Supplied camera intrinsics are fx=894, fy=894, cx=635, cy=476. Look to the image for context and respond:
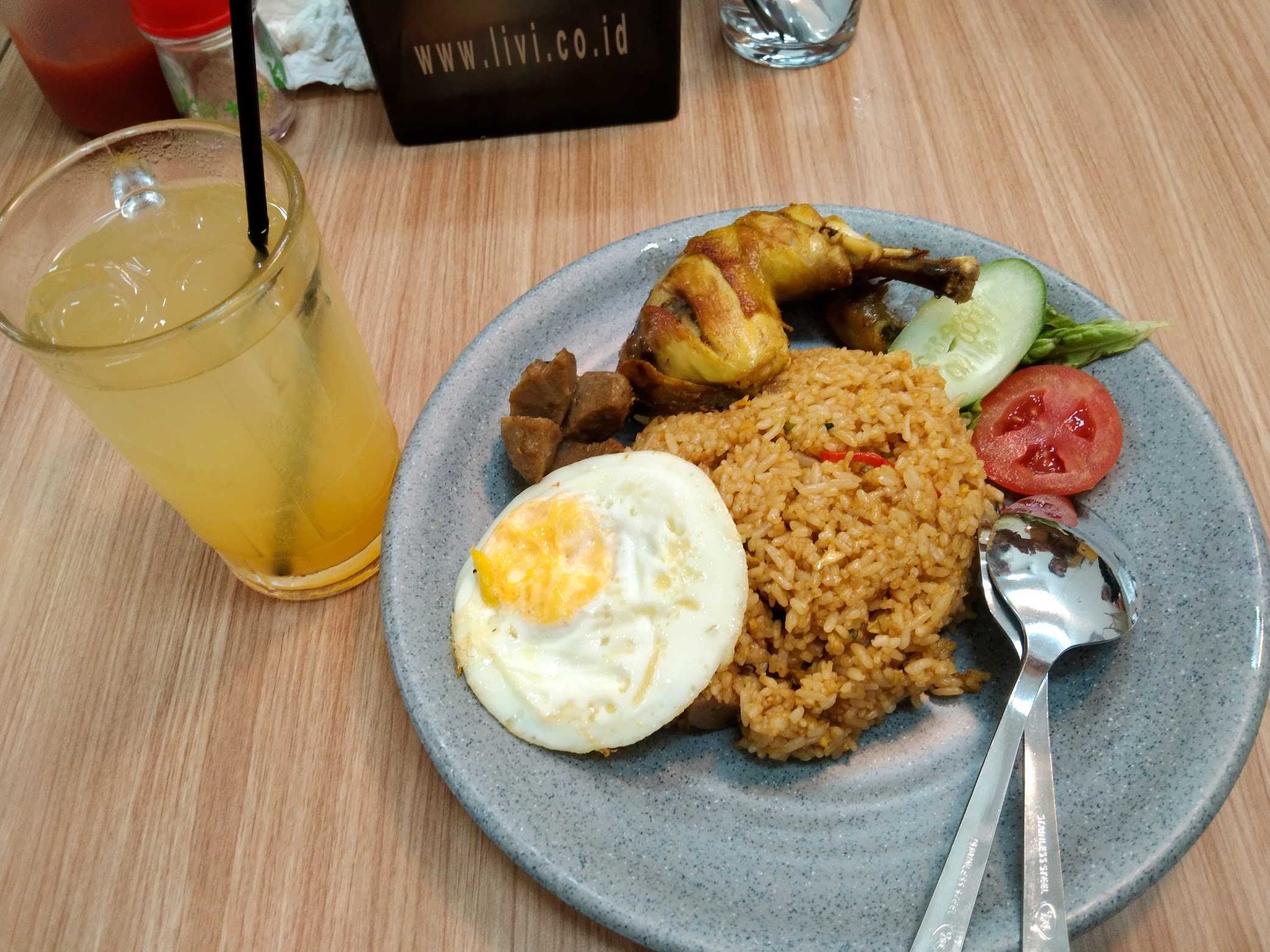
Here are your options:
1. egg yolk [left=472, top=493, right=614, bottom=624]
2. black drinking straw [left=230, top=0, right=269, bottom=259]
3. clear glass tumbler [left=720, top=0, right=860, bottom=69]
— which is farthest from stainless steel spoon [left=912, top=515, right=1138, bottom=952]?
clear glass tumbler [left=720, top=0, right=860, bottom=69]

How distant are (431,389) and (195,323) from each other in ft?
2.84

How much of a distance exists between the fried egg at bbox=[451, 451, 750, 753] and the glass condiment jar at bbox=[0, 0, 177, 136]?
6.45ft

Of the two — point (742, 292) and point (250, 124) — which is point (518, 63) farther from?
point (250, 124)

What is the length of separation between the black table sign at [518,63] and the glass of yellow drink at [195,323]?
3.27 feet

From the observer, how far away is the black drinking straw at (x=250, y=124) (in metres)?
1.17

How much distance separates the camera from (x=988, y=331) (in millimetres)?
1853

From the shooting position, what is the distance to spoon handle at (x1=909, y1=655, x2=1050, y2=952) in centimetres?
120

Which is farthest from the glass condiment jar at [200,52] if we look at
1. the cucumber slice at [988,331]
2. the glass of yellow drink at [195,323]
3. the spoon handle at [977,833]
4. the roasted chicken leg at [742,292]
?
the spoon handle at [977,833]

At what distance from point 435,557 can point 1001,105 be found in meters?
2.13

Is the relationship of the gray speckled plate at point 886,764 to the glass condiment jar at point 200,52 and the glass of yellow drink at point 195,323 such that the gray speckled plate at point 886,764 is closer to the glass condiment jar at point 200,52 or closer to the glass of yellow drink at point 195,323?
the glass of yellow drink at point 195,323

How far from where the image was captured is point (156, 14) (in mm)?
2340

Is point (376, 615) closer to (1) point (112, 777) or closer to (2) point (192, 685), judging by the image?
(2) point (192, 685)

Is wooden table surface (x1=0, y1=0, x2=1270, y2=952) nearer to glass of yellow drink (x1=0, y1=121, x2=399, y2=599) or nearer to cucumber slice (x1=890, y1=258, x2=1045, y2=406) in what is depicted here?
glass of yellow drink (x1=0, y1=121, x2=399, y2=599)

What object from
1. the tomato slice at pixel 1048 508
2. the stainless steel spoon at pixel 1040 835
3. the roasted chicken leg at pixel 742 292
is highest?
the roasted chicken leg at pixel 742 292
